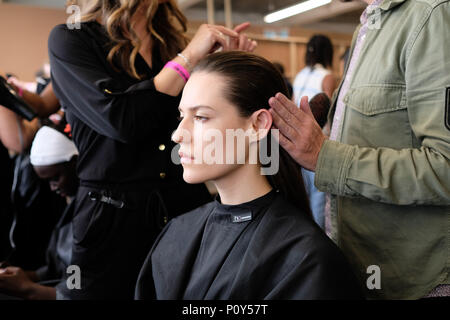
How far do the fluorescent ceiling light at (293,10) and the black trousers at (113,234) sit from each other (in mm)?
6839

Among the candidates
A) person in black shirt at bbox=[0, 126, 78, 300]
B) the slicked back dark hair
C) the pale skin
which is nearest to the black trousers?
the pale skin

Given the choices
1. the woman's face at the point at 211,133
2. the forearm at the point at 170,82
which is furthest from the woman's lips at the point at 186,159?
the forearm at the point at 170,82

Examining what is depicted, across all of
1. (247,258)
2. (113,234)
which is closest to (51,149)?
(113,234)

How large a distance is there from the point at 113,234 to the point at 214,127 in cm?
52

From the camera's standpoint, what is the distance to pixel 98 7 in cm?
143

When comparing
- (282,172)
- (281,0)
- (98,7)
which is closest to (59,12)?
(281,0)

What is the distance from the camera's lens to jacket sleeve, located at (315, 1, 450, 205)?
95 cm

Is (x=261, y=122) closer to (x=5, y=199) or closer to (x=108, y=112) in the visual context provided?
(x=108, y=112)

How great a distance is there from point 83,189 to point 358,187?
867mm

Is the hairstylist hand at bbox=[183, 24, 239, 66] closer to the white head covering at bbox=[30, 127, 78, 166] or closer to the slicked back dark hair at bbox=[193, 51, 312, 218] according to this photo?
the slicked back dark hair at bbox=[193, 51, 312, 218]

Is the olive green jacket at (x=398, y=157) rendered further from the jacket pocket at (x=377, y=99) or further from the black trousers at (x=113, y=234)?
the black trousers at (x=113, y=234)

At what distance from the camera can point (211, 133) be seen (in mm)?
1130
